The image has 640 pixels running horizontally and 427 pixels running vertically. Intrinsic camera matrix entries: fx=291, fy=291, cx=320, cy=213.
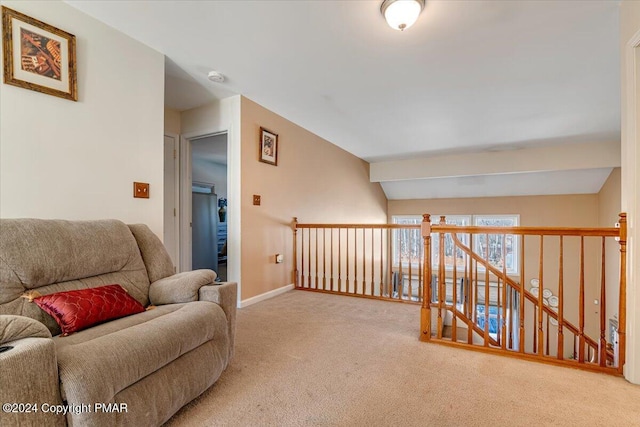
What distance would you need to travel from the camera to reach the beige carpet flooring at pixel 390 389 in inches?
54.0

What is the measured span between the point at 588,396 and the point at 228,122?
3.57m

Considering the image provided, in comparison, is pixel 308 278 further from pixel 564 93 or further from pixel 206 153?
pixel 564 93

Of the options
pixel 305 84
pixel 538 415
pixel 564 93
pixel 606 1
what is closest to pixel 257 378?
pixel 538 415

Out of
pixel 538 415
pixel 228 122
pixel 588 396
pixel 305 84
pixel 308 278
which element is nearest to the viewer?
pixel 538 415

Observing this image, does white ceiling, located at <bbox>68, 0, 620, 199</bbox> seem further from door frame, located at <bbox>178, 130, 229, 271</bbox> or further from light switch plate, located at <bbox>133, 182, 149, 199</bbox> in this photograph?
light switch plate, located at <bbox>133, 182, 149, 199</bbox>

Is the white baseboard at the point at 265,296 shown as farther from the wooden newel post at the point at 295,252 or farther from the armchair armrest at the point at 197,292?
the armchair armrest at the point at 197,292

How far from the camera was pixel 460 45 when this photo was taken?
2221 millimetres

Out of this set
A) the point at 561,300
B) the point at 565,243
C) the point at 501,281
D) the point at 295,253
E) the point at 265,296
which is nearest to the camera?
the point at 561,300

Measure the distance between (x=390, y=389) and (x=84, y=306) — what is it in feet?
5.27

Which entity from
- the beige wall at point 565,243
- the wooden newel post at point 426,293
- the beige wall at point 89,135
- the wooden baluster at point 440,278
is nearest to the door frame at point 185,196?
the beige wall at point 89,135

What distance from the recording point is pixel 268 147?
3.51 meters

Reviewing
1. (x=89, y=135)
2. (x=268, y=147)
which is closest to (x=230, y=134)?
(x=268, y=147)

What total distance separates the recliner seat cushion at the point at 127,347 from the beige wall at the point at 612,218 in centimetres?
645

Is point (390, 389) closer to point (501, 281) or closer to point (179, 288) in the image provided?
point (179, 288)
